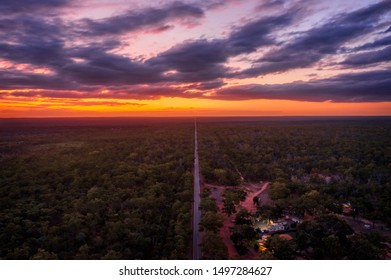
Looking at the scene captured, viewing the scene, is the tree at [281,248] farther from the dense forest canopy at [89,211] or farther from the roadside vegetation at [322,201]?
the dense forest canopy at [89,211]

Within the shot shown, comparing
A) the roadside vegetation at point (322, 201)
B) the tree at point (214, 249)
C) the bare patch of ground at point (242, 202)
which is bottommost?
the bare patch of ground at point (242, 202)

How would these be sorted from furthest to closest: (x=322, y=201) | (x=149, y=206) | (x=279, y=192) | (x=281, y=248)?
(x=279, y=192) < (x=322, y=201) < (x=149, y=206) < (x=281, y=248)

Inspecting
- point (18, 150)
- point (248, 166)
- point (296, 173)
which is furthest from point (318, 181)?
point (18, 150)

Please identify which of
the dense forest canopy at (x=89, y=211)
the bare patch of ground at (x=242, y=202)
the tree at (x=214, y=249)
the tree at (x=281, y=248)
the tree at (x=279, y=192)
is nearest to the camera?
the tree at (x=214, y=249)

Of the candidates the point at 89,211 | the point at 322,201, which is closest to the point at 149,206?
the point at 89,211

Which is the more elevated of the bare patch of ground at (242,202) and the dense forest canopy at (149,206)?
the dense forest canopy at (149,206)

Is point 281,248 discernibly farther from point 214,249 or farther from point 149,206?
point 149,206

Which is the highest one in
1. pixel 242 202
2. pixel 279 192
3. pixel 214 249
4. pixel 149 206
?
pixel 214 249

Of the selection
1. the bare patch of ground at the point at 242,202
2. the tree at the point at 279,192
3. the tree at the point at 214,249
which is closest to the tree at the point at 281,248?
the bare patch of ground at the point at 242,202

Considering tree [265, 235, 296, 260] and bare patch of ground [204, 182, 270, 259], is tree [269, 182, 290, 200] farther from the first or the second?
tree [265, 235, 296, 260]

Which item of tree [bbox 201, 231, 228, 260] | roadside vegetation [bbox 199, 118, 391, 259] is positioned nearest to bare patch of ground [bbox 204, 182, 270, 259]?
roadside vegetation [bbox 199, 118, 391, 259]
